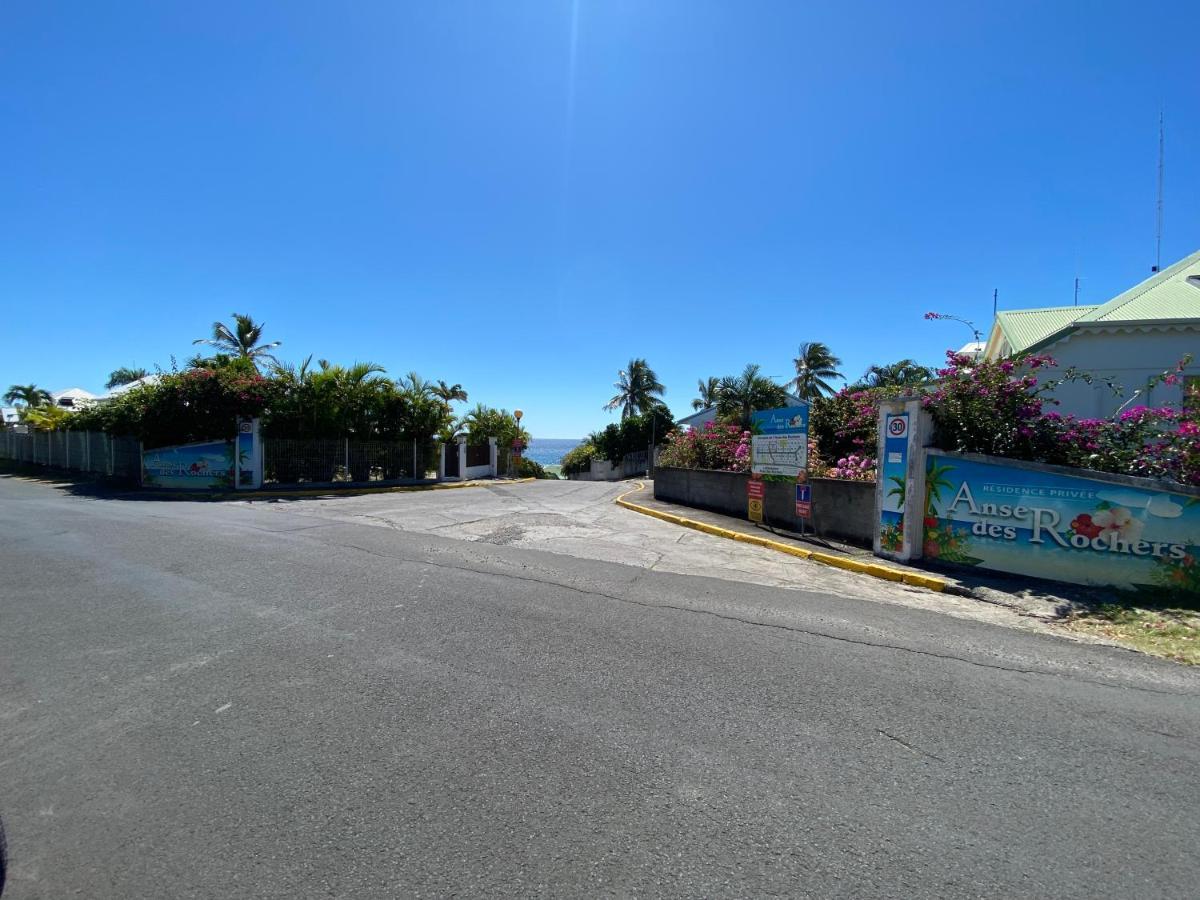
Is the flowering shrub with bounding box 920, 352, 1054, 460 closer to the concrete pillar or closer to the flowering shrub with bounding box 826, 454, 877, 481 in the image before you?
the concrete pillar

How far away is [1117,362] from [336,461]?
81.7ft

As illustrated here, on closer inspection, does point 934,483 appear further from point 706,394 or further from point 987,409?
point 706,394

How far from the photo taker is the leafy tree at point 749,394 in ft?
136

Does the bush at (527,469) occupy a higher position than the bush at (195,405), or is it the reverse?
the bush at (195,405)

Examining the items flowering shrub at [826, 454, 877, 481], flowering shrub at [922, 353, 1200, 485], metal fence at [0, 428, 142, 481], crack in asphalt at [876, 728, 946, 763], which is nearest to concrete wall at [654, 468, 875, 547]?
flowering shrub at [826, 454, 877, 481]

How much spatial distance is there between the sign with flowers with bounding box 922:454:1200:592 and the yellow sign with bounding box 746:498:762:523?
14.3ft

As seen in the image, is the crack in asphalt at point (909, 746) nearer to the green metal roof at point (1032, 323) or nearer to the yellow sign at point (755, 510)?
the yellow sign at point (755, 510)

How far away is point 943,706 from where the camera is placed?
4.04 m

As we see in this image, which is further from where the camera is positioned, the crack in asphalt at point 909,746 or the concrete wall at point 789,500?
the concrete wall at point 789,500

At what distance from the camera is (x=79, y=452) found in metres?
27.1

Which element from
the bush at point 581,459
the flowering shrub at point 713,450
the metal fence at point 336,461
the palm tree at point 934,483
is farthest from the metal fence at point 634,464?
the palm tree at point 934,483

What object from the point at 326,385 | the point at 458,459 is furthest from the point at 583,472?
the point at 326,385

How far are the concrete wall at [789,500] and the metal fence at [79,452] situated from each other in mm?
20925

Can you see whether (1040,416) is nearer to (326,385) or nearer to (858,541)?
(858,541)
